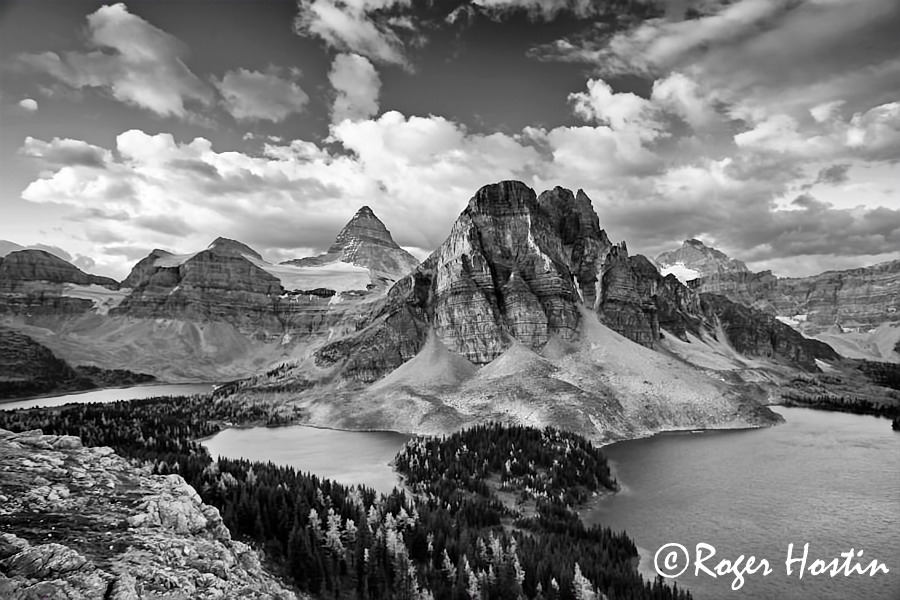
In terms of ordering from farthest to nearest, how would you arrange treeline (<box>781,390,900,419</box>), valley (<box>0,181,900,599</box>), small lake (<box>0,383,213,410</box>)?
small lake (<box>0,383,213,410</box>)
treeline (<box>781,390,900,419</box>)
valley (<box>0,181,900,599</box>)

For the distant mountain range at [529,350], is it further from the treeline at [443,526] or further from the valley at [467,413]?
the treeline at [443,526]

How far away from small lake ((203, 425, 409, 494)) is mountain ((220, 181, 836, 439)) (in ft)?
22.0

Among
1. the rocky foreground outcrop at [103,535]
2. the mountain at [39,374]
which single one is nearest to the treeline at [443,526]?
the rocky foreground outcrop at [103,535]

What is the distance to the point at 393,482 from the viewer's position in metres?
53.7

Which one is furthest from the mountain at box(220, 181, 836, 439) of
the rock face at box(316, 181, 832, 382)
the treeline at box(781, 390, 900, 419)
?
the treeline at box(781, 390, 900, 419)

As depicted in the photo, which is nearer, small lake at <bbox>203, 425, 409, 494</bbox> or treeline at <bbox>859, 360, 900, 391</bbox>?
small lake at <bbox>203, 425, 409, 494</bbox>

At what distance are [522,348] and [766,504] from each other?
204ft

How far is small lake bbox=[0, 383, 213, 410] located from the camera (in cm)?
13762

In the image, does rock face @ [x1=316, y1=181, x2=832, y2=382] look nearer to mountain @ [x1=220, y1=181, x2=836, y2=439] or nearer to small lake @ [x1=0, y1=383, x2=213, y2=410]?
mountain @ [x1=220, y1=181, x2=836, y2=439]

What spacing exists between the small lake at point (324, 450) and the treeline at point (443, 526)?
3.92m

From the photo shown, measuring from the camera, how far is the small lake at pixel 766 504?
31.1m

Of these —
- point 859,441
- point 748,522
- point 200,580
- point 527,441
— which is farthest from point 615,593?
point 859,441

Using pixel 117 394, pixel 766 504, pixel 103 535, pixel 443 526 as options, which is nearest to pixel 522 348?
pixel 766 504

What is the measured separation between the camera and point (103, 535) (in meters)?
16.8
